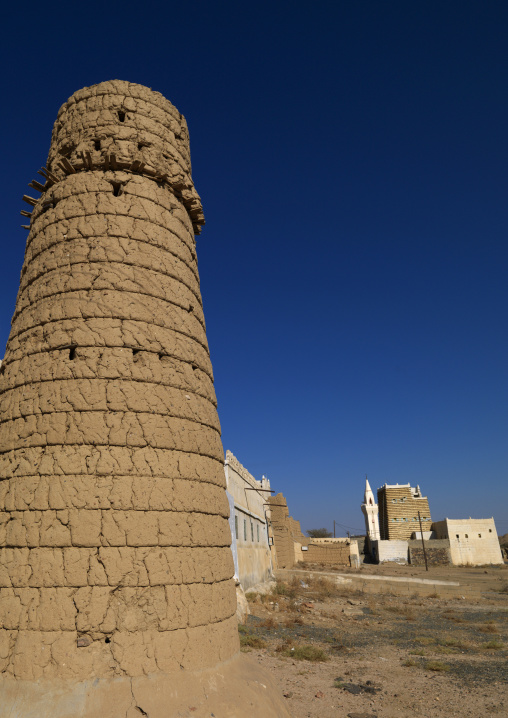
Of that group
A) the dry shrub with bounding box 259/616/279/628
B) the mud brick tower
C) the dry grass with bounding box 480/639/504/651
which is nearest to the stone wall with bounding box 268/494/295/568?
the dry shrub with bounding box 259/616/279/628

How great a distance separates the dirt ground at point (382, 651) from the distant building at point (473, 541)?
57.7ft

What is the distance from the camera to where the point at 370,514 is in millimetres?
47688

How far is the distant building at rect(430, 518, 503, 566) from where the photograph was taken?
34.3m

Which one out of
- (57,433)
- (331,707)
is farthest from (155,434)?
(331,707)

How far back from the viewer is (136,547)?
10.5 feet

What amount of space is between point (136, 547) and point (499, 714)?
6359mm

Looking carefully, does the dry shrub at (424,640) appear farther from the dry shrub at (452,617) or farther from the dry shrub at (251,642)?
the dry shrub at (251,642)

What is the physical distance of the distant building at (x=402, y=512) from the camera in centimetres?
4044

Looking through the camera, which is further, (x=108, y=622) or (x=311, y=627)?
(x=311, y=627)

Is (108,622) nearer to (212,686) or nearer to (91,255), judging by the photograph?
(212,686)

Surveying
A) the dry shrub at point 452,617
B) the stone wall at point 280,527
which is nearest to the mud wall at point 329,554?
the stone wall at point 280,527

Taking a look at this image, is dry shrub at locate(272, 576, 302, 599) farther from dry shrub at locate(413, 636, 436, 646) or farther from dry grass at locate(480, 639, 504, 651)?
dry grass at locate(480, 639, 504, 651)

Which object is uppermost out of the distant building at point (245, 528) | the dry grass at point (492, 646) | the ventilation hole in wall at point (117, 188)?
the ventilation hole in wall at point (117, 188)

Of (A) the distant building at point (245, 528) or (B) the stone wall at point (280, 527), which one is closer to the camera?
(A) the distant building at point (245, 528)
